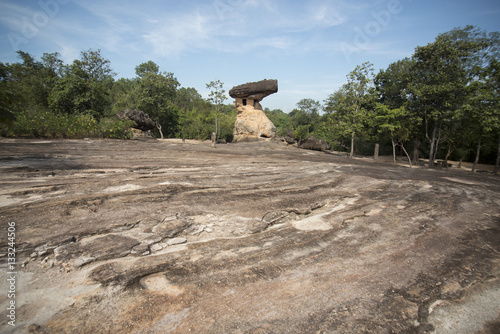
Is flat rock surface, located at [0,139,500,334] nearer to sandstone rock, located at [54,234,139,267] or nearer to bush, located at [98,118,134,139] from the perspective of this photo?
sandstone rock, located at [54,234,139,267]

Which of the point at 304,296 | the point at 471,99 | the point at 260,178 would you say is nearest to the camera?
the point at 304,296

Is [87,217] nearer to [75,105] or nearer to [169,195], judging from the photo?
[169,195]

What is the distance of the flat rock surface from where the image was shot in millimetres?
2797

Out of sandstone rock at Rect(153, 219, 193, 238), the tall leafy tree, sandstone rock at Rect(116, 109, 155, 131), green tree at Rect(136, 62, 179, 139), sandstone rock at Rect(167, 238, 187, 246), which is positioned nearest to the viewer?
sandstone rock at Rect(167, 238, 187, 246)

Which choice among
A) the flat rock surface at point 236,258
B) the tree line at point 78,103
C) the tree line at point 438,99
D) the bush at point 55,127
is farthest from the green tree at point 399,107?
the bush at point 55,127

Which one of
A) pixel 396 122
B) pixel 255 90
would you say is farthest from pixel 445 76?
pixel 255 90

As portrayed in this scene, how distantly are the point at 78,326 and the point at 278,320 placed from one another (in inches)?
87.9

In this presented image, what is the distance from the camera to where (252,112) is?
3094 cm

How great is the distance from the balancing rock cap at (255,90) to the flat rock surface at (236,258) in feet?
80.9

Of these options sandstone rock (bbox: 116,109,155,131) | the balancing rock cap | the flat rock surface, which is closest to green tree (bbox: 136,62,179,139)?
sandstone rock (bbox: 116,109,155,131)

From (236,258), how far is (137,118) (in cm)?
2656

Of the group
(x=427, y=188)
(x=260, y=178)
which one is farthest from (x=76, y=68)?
(x=427, y=188)

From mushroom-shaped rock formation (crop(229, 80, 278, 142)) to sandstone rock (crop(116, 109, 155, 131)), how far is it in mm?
10985

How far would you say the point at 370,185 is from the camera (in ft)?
30.4
